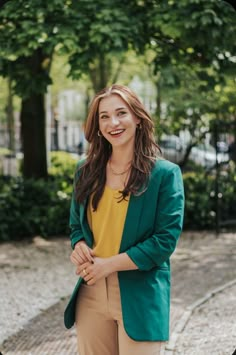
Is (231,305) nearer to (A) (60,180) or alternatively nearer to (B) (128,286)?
(B) (128,286)

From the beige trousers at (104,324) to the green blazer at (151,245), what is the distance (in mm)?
52

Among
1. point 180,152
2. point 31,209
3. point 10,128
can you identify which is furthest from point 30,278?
point 10,128

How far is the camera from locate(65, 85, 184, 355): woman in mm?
2541

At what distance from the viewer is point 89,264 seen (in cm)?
257

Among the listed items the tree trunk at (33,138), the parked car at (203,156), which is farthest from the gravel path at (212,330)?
the parked car at (203,156)

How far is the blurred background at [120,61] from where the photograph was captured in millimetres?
7609

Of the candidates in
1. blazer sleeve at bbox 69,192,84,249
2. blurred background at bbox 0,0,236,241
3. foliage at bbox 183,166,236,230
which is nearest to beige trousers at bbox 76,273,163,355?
blazer sleeve at bbox 69,192,84,249

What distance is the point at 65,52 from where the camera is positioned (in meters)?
7.62

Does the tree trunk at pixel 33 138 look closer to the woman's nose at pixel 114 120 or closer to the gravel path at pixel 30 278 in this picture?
the gravel path at pixel 30 278

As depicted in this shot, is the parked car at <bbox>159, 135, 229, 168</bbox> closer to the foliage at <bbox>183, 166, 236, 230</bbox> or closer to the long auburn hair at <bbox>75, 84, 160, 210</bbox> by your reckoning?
the foliage at <bbox>183, 166, 236, 230</bbox>

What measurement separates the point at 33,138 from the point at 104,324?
29.4 feet

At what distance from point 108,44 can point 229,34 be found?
145 cm

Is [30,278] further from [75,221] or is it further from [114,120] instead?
[114,120]

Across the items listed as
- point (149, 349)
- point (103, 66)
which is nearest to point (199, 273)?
point (149, 349)
